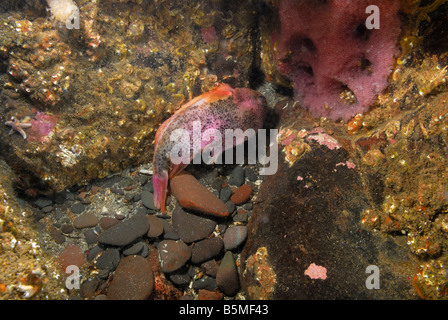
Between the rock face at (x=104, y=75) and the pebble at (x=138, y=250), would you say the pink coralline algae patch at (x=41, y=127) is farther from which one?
the pebble at (x=138, y=250)

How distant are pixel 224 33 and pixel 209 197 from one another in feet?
7.49

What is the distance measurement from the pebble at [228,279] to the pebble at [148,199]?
1.20 meters

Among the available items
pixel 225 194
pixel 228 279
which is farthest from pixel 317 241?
pixel 225 194

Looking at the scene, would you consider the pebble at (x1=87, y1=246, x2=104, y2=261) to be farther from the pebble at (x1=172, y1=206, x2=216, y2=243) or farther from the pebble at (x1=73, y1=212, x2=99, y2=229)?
the pebble at (x1=172, y1=206, x2=216, y2=243)

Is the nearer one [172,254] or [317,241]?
[317,241]

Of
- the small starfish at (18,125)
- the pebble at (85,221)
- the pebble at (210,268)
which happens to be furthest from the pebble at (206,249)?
the small starfish at (18,125)

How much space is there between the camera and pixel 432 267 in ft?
6.74

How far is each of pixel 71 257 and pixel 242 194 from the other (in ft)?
7.04

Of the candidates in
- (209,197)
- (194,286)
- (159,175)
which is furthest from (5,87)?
(194,286)

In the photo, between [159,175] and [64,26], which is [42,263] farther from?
[64,26]

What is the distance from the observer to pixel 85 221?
3.23 metres

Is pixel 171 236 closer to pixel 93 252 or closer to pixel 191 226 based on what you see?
pixel 191 226

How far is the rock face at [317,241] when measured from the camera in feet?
7.06

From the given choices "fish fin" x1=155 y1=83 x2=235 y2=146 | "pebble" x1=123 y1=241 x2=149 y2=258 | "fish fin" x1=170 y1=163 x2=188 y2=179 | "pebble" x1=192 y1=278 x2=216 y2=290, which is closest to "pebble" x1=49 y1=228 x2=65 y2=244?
"pebble" x1=123 y1=241 x2=149 y2=258
